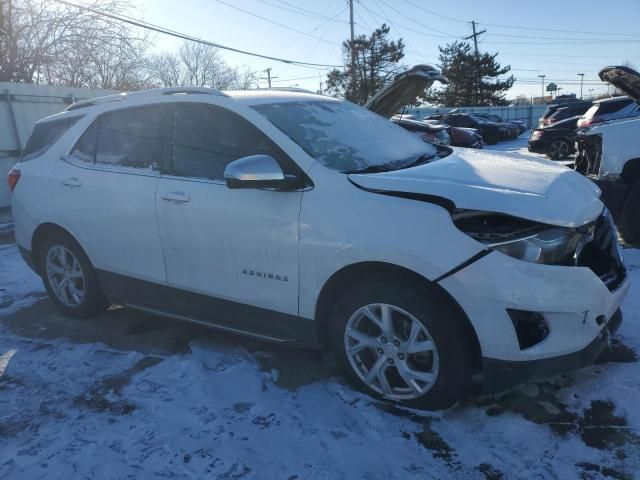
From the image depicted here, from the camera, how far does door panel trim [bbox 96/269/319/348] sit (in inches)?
121

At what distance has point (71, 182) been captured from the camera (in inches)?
160

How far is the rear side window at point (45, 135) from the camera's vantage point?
437cm

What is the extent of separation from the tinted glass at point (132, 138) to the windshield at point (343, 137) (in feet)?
2.77

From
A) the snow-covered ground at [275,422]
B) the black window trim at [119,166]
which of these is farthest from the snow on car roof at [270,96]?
the snow-covered ground at [275,422]

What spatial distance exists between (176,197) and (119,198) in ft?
2.02

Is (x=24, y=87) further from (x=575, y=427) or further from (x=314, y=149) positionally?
(x=575, y=427)

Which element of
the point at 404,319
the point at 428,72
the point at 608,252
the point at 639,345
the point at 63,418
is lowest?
the point at 63,418

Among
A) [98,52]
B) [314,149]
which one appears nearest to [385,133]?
[314,149]

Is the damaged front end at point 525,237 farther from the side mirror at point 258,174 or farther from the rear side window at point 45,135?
the rear side window at point 45,135

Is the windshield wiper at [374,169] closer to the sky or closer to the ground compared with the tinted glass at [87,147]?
closer to the ground

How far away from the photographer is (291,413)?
287cm

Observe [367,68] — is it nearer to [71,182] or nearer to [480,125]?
[480,125]

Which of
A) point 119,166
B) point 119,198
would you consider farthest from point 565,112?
point 119,198

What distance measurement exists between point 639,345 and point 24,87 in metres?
11.9
